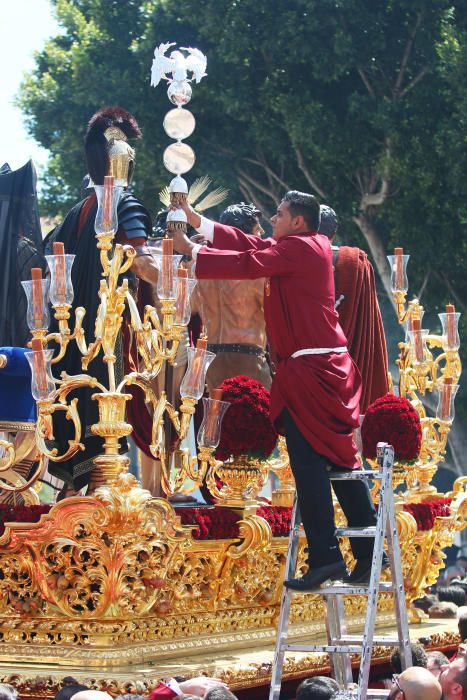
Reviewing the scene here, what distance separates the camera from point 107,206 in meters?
6.48

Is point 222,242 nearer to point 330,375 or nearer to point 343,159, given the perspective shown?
point 330,375

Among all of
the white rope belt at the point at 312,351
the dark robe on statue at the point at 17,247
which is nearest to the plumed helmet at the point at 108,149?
the dark robe on statue at the point at 17,247

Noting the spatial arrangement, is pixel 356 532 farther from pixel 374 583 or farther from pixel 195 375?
pixel 195 375

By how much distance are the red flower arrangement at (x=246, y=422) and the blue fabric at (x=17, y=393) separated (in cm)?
113

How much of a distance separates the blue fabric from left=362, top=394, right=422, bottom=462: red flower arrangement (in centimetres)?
186

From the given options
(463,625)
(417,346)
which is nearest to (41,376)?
(463,625)

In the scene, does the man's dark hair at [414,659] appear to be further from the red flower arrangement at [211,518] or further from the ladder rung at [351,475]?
the red flower arrangement at [211,518]

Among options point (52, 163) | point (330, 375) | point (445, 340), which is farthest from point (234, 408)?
point (52, 163)

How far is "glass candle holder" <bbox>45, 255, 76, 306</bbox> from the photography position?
6371mm

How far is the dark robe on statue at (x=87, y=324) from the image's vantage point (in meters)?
7.21

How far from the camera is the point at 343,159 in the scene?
57.3ft

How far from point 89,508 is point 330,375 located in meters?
1.30

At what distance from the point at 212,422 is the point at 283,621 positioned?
1.13m

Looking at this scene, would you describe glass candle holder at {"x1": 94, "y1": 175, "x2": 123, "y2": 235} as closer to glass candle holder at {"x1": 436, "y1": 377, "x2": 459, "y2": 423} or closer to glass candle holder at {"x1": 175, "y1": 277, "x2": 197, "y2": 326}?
glass candle holder at {"x1": 175, "y1": 277, "x2": 197, "y2": 326}
